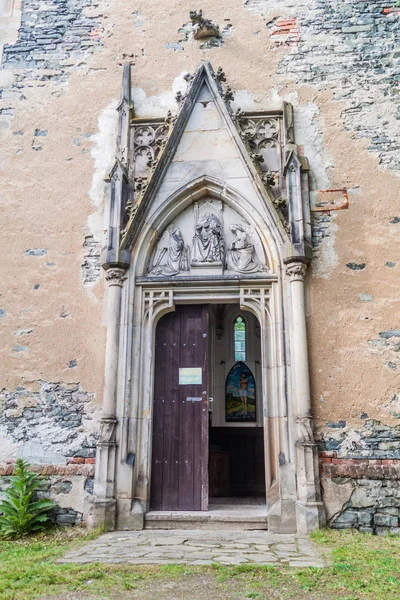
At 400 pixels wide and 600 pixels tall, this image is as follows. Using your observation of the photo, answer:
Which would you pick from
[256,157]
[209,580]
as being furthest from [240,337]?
[209,580]

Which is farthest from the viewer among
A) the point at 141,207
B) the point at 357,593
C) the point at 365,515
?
the point at 141,207

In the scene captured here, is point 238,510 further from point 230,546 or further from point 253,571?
point 253,571

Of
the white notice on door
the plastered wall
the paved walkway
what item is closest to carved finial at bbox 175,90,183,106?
the plastered wall

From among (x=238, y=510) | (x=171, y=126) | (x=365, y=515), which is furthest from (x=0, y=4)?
(x=365, y=515)

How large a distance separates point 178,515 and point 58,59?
6683 millimetres

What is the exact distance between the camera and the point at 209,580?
144 inches

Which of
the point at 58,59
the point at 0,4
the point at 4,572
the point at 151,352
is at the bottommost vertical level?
the point at 4,572

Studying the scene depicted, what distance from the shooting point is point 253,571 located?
12.7 feet

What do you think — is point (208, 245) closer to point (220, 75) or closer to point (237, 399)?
point (220, 75)

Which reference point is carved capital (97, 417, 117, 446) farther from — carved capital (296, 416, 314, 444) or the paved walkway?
carved capital (296, 416, 314, 444)

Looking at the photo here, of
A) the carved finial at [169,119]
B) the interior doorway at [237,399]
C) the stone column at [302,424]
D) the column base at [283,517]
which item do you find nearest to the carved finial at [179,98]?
the carved finial at [169,119]

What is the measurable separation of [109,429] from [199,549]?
1.83 meters

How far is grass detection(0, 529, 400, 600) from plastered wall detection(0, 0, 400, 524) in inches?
76.7

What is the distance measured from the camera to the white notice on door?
6.44 metres
